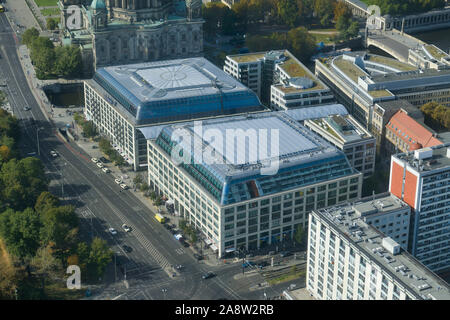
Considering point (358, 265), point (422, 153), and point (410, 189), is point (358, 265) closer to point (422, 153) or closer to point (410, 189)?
point (410, 189)


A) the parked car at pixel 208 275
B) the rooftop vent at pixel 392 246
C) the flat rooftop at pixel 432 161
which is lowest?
the parked car at pixel 208 275

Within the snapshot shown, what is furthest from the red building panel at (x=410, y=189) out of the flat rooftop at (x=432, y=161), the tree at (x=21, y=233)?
the tree at (x=21, y=233)

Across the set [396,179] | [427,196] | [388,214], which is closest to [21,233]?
[388,214]

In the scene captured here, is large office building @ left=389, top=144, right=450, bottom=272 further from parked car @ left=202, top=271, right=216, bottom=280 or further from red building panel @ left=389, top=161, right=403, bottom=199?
Answer: parked car @ left=202, top=271, right=216, bottom=280

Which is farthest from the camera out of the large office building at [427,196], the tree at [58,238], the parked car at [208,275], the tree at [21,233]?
the tree at [58,238]

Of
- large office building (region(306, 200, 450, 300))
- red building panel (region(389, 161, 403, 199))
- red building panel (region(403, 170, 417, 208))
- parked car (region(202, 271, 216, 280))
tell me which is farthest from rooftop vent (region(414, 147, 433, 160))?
parked car (region(202, 271, 216, 280))

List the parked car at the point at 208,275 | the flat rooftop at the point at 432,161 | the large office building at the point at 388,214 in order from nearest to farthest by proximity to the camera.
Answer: the large office building at the point at 388,214 < the flat rooftop at the point at 432,161 < the parked car at the point at 208,275

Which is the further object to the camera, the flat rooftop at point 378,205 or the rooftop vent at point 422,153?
the rooftop vent at point 422,153

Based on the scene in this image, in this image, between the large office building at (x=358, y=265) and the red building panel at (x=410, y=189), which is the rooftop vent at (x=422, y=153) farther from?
the large office building at (x=358, y=265)
